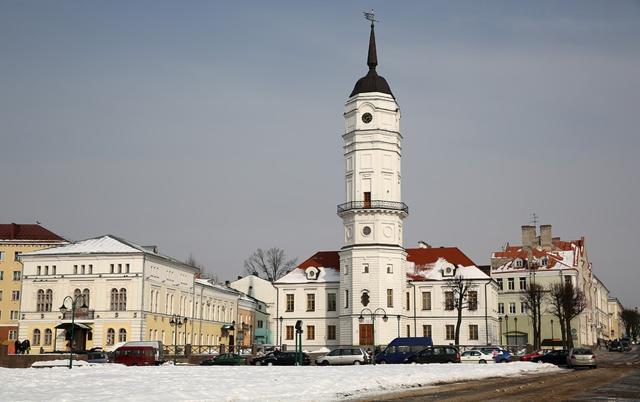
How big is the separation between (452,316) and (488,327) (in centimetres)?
396

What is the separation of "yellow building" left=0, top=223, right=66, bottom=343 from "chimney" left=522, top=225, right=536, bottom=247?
60.4 m

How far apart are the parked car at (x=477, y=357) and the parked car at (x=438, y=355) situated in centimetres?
560

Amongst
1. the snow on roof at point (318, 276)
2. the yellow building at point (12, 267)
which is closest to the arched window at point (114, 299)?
the snow on roof at point (318, 276)

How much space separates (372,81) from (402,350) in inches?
1451

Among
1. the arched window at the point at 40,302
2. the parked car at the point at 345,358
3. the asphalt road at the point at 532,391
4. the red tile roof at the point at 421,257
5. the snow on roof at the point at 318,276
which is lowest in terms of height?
the asphalt road at the point at 532,391

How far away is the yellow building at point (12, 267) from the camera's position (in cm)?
9294

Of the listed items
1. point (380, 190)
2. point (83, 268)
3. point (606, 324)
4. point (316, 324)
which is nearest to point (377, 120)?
point (380, 190)

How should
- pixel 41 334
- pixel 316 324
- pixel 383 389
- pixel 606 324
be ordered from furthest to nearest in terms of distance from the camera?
pixel 606 324, pixel 316 324, pixel 41 334, pixel 383 389

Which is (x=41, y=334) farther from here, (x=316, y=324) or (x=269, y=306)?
(x=269, y=306)

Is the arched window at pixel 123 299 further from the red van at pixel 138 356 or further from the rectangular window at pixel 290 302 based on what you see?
the red van at pixel 138 356

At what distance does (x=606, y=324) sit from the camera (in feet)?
511

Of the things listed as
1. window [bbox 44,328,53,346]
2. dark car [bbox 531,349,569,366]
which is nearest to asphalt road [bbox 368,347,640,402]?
dark car [bbox 531,349,569,366]

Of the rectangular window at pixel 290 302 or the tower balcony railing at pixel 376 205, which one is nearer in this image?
the tower balcony railing at pixel 376 205

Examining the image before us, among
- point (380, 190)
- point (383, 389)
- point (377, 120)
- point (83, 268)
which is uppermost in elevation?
point (377, 120)
